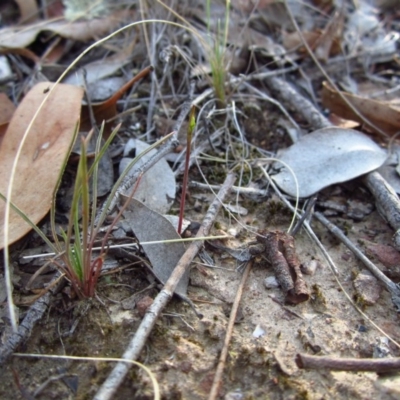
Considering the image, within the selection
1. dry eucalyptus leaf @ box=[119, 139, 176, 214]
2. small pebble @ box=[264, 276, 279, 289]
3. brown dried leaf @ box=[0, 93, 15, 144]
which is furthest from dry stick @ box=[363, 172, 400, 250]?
brown dried leaf @ box=[0, 93, 15, 144]

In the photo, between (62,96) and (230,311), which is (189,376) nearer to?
(230,311)

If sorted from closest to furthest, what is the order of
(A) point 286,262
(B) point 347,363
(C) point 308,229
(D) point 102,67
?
(B) point 347,363 → (A) point 286,262 → (C) point 308,229 → (D) point 102,67

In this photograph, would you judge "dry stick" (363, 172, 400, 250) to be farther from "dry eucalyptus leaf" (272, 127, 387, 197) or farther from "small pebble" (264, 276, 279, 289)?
"small pebble" (264, 276, 279, 289)

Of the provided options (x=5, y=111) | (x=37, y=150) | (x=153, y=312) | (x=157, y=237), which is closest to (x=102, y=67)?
(x=5, y=111)

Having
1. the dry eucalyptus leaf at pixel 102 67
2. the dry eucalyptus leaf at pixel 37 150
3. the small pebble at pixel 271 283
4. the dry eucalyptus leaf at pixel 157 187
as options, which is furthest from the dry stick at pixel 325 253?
the dry eucalyptus leaf at pixel 102 67

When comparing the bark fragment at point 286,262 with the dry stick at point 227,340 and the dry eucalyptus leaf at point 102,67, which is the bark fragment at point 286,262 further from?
the dry eucalyptus leaf at point 102,67

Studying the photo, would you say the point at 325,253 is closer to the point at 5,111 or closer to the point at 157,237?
the point at 157,237
